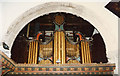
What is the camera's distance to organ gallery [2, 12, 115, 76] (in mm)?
4246

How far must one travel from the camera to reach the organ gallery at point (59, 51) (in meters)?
4.25

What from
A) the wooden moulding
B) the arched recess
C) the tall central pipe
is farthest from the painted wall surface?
the tall central pipe

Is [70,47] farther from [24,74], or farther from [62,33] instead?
[24,74]

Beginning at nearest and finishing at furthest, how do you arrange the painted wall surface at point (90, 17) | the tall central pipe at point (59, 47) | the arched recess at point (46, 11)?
the painted wall surface at point (90, 17)
the arched recess at point (46, 11)
the tall central pipe at point (59, 47)

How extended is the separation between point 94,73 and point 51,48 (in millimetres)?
1677

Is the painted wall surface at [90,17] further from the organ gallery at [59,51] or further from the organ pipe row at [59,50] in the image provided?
the organ pipe row at [59,50]

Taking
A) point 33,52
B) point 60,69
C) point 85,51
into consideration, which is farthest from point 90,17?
point 33,52

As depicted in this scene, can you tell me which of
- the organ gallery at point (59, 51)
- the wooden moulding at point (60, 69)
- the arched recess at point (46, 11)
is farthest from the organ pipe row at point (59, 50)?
the arched recess at point (46, 11)

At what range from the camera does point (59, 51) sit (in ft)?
16.1

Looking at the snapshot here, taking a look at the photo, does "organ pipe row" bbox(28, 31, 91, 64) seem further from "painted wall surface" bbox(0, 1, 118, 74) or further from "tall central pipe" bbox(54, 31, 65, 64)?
"painted wall surface" bbox(0, 1, 118, 74)

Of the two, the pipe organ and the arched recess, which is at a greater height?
the arched recess

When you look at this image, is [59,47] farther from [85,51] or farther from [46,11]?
[46,11]

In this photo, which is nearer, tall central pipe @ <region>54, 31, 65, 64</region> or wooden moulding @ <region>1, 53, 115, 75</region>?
wooden moulding @ <region>1, 53, 115, 75</region>

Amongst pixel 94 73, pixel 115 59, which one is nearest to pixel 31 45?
pixel 94 73
